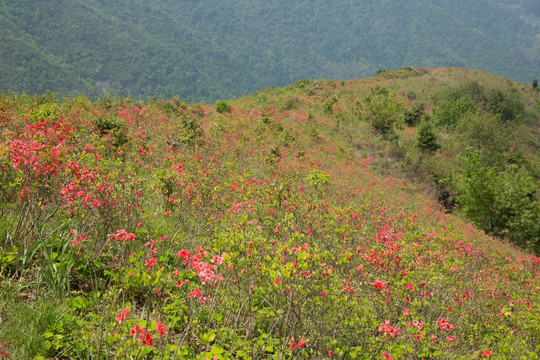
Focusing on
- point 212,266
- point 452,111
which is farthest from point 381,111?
point 212,266

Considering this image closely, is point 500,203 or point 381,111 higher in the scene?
point 381,111

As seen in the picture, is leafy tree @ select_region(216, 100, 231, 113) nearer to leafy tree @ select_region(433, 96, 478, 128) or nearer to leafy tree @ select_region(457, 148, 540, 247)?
leafy tree @ select_region(457, 148, 540, 247)

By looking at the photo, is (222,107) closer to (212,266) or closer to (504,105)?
(212,266)

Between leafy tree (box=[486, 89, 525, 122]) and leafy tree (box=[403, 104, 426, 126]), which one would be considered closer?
leafy tree (box=[403, 104, 426, 126])

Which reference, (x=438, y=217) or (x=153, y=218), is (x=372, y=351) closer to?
(x=153, y=218)

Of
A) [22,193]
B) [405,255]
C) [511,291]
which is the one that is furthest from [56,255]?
[511,291]

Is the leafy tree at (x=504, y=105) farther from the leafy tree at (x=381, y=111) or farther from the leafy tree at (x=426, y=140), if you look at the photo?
the leafy tree at (x=426, y=140)

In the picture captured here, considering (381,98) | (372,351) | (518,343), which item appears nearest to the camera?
(372,351)

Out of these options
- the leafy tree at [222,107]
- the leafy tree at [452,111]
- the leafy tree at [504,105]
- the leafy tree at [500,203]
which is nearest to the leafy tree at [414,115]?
the leafy tree at [452,111]

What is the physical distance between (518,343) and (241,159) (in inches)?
367

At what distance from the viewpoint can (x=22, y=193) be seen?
134 inches

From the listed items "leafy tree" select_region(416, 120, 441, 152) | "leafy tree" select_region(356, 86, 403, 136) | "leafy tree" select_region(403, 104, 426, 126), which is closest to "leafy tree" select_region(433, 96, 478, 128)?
"leafy tree" select_region(403, 104, 426, 126)

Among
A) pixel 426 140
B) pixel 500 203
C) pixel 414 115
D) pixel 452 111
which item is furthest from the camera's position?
pixel 452 111

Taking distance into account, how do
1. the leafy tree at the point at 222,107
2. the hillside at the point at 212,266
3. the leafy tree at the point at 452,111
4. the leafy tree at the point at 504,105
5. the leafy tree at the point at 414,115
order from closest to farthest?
the hillside at the point at 212,266 < the leafy tree at the point at 222,107 < the leafy tree at the point at 414,115 < the leafy tree at the point at 452,111 < the leafy tree at the point at 504,105
